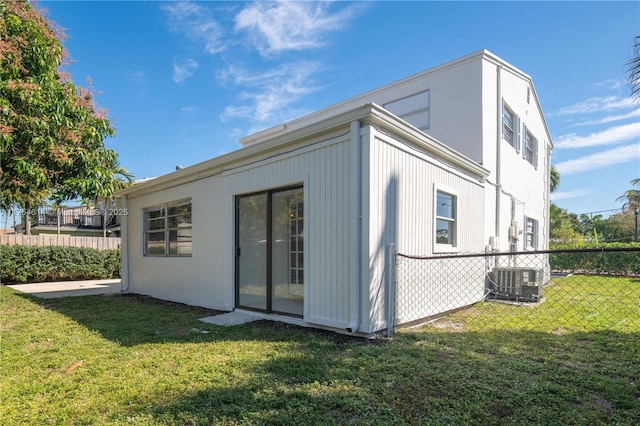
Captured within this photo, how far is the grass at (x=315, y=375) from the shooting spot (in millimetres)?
2494

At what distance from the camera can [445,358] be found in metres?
3.61

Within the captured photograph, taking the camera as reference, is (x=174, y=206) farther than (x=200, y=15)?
Yes

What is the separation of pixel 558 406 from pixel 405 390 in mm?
1094

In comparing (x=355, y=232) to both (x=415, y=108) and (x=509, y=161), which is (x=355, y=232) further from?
(x=509, y=161)

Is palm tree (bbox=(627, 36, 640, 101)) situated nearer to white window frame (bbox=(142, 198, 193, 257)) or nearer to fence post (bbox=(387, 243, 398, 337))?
fence post (bbox=(387, 243, 398, 337))

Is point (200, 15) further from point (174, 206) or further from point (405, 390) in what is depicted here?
point (405, 390)

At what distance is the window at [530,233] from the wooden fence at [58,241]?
15685 millimetres

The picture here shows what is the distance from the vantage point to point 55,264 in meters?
12.6

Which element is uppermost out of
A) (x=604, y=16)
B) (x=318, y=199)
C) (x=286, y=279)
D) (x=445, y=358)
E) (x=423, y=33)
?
(x=423, y=33)

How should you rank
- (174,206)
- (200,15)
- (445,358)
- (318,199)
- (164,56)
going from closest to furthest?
(445,358) → (318,199) → (200,15) → (174,206) → (164,56)

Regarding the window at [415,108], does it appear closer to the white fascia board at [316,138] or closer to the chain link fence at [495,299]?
the white fascia board at [316,138]

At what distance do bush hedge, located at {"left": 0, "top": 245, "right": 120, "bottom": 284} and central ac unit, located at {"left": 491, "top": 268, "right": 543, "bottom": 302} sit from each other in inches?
548

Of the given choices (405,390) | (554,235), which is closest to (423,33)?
(405,390)

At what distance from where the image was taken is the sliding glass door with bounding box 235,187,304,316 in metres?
5.49
